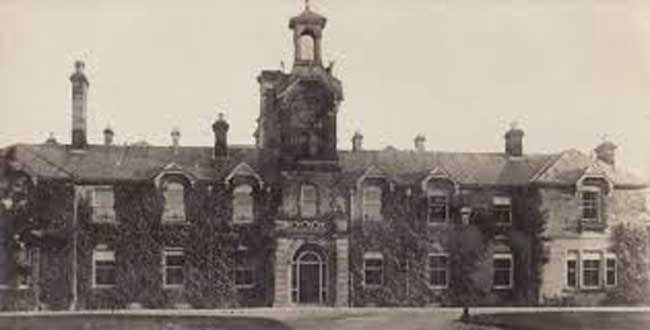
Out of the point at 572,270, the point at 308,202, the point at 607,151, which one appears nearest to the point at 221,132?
the point at 308,202

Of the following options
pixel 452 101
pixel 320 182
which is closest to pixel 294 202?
pixel 320 182

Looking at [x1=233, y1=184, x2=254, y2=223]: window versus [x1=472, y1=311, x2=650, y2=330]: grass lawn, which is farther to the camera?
[x1=233, y1=184, x2=254, y2=223]: window

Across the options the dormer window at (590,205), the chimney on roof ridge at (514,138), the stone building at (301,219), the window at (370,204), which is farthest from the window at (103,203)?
the dormer window at (590,205)

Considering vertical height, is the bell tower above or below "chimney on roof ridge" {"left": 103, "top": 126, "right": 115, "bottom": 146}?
above

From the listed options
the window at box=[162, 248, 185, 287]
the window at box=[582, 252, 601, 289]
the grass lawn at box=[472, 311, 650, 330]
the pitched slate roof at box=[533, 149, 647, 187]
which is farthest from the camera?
the window at box=[162, 248, 185, 287]

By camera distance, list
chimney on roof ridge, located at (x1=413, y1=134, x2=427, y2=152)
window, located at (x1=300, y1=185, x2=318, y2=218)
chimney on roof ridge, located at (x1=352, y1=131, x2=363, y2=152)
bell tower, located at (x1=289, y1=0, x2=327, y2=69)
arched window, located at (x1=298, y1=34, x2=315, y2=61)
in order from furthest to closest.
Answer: window, located at (x1=300, y1=185, x2=318, y2=218), chimney on roof ridge, located at (x1=352, y1=131, x2=363, y2=152), chimney on roof ridge, located at (x1=413, y1=134, x2=427, y2=152), arched window, located at (x1=298, y1=34, x2=315, y2=61), bell tower, located at (x1=289, y1=0, x2=327, y2=69)

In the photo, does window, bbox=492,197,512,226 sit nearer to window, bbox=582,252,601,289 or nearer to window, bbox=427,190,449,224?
window, bbox=427,190,449,224

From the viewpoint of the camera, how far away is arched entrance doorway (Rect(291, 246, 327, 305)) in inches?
486

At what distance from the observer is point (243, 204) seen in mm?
12906

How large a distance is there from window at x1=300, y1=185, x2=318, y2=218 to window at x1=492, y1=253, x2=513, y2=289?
6.38ft

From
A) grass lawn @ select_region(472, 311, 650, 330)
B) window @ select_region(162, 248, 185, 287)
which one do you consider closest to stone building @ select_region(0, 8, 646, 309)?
window @ select_region(162, 248, 185, 287)

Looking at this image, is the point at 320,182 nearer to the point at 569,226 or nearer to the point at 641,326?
the point at 569,226

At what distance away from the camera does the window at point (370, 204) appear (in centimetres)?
1216

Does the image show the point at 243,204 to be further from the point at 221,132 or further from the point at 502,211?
the point at 502,211
